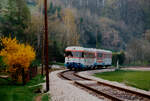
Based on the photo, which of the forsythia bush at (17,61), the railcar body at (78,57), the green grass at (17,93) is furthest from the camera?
the railcar body at (78,57)

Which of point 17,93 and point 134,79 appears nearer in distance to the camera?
point 17,93

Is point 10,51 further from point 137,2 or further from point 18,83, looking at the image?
point 137,2

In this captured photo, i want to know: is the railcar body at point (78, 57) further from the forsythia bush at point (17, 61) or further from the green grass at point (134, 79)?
the forsythia bush at point (17, 61)

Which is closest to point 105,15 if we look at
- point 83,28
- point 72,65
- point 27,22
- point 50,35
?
point 83,28

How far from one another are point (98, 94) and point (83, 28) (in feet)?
365

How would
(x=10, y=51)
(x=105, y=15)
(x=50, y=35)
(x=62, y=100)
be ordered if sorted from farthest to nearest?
(x=105, y=15)
(x=50, y=35)
(x=10, y=51)
(x=62, y=100)

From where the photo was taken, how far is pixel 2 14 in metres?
50.8

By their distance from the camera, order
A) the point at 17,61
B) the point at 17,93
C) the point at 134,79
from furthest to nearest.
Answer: the point at 134,79
the point at 17,61
the point at 17,93

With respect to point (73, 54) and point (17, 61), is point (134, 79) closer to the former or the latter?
point (17, 61)

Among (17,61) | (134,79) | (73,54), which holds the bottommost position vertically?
(134,79)

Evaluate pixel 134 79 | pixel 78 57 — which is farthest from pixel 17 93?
pixel 78 57

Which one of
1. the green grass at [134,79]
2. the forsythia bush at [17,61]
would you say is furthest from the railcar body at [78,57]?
the forsythia bush at [17,61]

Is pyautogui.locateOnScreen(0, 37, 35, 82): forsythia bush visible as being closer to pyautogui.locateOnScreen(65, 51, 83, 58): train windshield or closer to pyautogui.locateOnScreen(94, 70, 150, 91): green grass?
pyautogui.locateOnScreen(94, 70, 150, 91): green grass

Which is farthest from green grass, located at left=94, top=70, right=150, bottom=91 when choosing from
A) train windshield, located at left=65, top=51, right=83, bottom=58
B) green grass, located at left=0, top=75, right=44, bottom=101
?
green grass, located at left=0, top=75, right=44, bottom=101
